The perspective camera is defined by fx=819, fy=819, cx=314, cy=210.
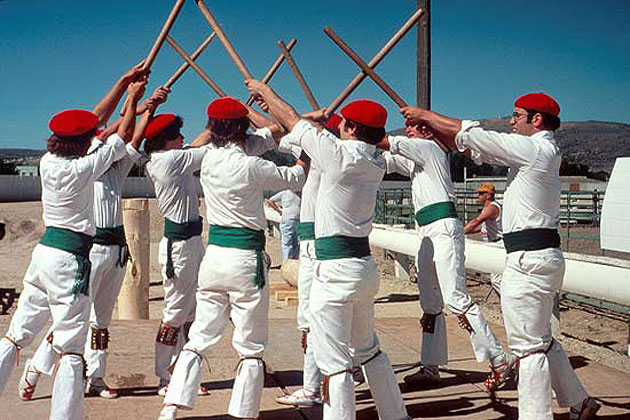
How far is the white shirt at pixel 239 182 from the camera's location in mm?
5234

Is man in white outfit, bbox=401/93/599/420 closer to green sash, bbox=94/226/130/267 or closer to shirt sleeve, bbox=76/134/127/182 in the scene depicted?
shirt sleeve, bbox=76/134/127/182

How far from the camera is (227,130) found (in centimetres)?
534

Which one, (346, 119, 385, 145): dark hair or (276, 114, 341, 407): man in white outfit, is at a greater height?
(346, 119, 385, 145): dark hair

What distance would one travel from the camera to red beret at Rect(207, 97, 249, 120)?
531 cm

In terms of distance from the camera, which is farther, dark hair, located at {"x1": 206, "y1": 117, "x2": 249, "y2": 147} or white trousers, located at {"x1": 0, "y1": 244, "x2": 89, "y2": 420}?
dark hair, located at {"x1": 206, "y1": 117, "x2": 249, "y2": 147}

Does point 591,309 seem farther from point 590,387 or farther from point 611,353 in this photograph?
point 590,387

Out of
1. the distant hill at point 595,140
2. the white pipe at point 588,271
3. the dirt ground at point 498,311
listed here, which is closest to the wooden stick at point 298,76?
the white pipe at point 588,271

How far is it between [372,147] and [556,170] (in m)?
1.20

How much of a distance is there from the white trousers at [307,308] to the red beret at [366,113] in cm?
146

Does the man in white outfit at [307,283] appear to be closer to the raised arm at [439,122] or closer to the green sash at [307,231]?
the green sash at [307,231]

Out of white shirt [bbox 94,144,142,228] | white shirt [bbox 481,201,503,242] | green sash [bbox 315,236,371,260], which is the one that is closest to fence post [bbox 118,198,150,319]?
white shirt [bbox 94,144,142,228]

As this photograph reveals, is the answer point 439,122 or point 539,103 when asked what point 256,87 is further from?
point 539,103

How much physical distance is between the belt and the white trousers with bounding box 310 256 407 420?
0.93m

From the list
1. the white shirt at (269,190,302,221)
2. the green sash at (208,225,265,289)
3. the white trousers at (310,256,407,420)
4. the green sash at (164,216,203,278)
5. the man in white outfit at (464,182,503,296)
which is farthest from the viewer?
the white shirt at (269,190,302,221)
